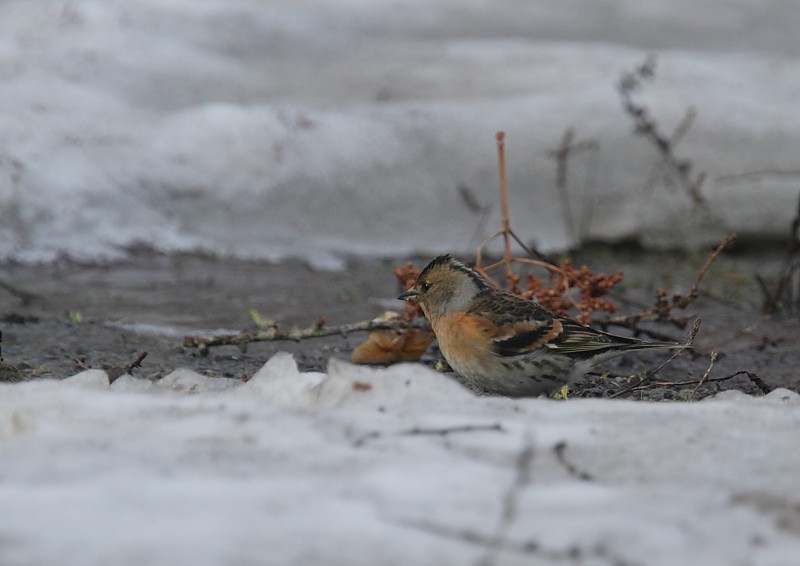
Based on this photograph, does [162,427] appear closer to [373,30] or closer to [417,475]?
[417,475]

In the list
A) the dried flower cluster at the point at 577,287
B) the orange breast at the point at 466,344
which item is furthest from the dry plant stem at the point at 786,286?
the orange breast at the point at 466,344

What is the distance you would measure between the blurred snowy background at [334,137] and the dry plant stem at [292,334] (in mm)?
3087

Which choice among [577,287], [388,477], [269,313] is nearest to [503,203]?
[577,287]

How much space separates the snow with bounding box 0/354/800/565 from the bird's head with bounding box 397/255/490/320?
1.22 m

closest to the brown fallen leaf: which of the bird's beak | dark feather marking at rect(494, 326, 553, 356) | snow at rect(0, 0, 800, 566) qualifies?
the bird's beak

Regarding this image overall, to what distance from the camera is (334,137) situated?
27.2ft

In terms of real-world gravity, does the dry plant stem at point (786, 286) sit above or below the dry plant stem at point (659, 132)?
below

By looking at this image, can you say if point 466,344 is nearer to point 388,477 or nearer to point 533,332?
point 533,332

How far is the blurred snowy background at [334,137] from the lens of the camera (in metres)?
7.88

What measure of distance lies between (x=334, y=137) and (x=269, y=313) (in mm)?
2577

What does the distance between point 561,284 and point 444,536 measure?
2.59 m

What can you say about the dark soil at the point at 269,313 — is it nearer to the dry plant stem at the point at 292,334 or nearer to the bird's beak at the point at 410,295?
the dry plant stem at the point at 292,334

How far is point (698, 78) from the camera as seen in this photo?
8.60 m

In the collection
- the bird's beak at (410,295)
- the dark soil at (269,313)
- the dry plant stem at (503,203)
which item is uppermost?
the dry plant stem at (503,203)
